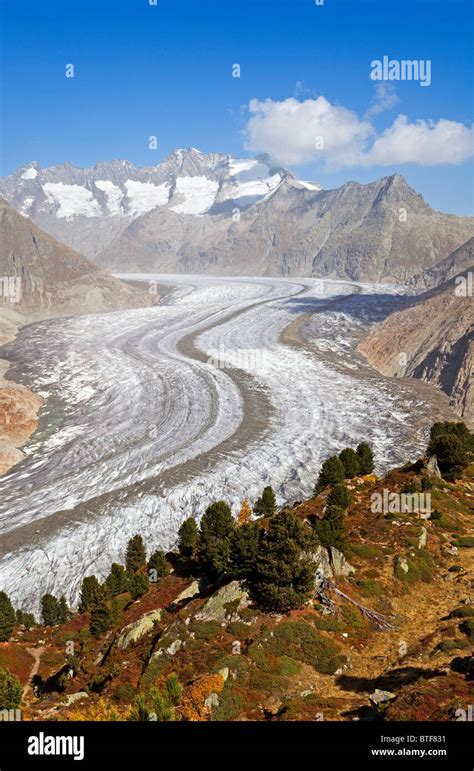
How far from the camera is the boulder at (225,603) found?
2019 cm

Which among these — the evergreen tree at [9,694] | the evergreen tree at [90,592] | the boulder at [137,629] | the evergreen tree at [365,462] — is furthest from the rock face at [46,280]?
the evergreen tree at [9,694]

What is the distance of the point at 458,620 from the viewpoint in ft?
63.0

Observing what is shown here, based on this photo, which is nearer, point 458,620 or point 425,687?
point 425,687

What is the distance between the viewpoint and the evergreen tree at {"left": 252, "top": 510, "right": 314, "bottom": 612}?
19469mm

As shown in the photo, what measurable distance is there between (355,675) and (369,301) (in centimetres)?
12198

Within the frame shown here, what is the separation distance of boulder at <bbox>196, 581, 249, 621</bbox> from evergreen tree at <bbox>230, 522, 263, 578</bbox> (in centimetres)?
51

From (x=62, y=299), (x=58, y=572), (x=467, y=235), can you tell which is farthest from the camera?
(x=467, y=235)

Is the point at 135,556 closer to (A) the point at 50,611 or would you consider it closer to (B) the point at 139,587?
(B) the point at 139,587

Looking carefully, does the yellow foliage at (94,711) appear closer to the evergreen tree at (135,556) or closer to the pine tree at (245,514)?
the evergreen tree at (135,556)

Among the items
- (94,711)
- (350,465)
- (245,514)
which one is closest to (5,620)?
(94,711)

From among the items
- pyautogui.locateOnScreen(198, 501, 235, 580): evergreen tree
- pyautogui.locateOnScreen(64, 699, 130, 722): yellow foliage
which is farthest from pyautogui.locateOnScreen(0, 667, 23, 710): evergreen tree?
pyautogui.locateOnScreen(198, 501, 235, 580): evergreen tree
